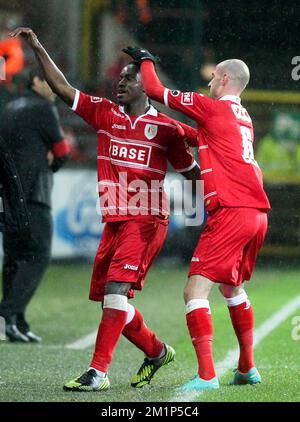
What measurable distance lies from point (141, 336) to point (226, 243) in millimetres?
909

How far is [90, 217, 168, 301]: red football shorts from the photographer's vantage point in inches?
282

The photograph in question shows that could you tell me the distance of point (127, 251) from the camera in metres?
7.19

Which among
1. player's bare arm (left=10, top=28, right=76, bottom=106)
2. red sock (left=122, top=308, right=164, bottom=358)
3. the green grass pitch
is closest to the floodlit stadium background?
the green grass pitch

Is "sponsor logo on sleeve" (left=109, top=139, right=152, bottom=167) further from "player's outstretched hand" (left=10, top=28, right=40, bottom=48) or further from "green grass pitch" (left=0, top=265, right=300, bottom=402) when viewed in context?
"green grass pitch" (left=0, top=265, right=300, bottom=402)

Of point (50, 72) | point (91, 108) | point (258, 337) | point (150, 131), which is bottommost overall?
point (258, 337)

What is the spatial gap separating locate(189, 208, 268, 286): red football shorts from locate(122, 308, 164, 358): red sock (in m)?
0.61

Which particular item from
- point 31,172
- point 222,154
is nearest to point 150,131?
point 222,154

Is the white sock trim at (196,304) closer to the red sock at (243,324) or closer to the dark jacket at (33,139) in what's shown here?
the red sock at (243,324)

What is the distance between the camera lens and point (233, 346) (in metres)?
9.38

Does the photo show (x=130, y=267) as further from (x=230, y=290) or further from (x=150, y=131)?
(x=150, y=131)

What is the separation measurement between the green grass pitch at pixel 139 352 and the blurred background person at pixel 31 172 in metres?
0.47
